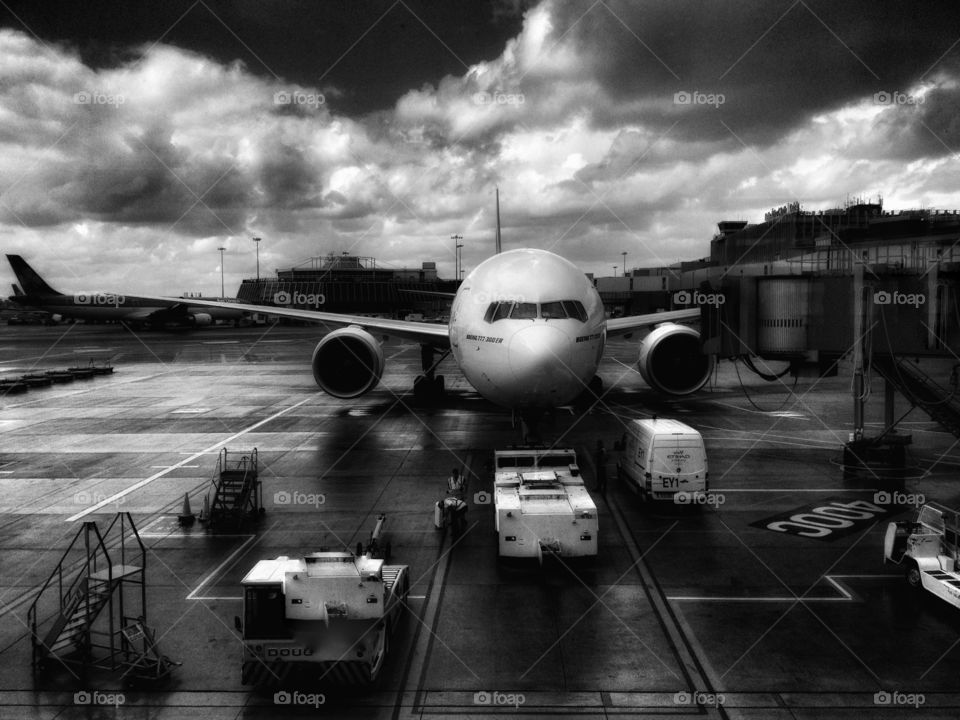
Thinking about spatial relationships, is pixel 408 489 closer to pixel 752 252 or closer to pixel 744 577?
pixel 744 577

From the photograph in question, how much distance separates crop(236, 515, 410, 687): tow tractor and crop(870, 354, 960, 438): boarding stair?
1428 cm

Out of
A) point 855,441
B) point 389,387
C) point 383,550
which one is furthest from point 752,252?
point 383,550

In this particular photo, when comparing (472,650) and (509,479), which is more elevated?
(509,479)

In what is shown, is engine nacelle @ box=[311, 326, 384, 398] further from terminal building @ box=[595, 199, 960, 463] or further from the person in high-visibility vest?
terminal building @ box=[595, 199, 960, 463]

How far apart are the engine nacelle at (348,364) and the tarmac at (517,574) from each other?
1.71 m

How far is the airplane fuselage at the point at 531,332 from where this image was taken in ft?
60.4

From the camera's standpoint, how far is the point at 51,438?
2841cm

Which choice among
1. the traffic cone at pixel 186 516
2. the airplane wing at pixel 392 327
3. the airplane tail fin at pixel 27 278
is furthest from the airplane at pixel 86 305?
the traffic cone at pixel 186 516

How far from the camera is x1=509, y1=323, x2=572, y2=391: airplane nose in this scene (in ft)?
59.5

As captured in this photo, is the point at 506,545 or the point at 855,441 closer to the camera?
the point at 506,545

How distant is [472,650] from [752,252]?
277 ft

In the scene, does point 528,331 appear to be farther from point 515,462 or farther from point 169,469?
point 169,469

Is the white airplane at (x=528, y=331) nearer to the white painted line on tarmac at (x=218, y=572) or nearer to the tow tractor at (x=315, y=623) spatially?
the white painted line on tarmac at (x=218, y=572)

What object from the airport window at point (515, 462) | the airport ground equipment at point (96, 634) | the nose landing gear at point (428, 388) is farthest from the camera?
the nose landing gear at point (428, 388)
